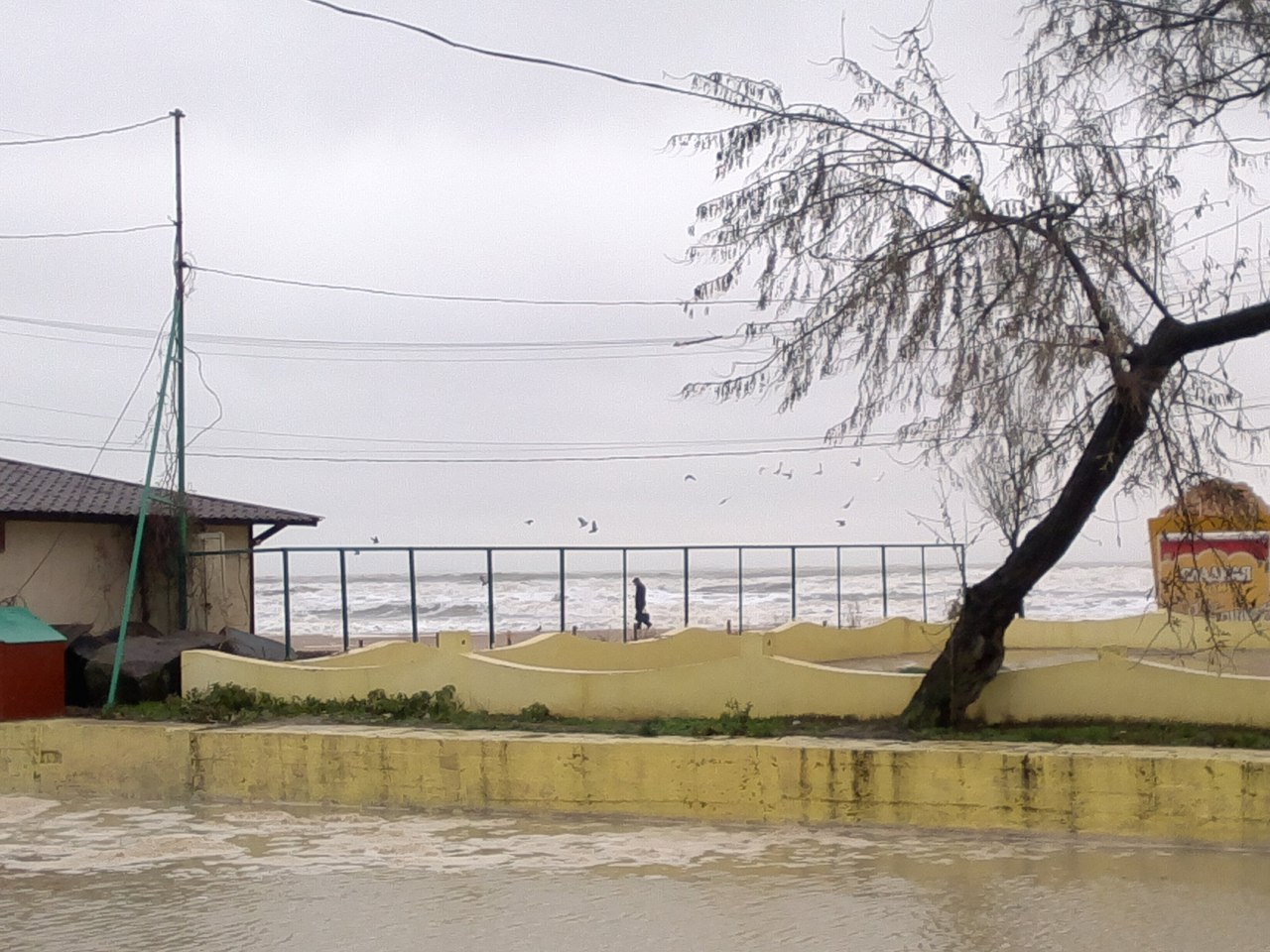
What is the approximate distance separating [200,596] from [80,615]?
2106 mm

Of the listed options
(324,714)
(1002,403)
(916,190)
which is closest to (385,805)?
(324,714)

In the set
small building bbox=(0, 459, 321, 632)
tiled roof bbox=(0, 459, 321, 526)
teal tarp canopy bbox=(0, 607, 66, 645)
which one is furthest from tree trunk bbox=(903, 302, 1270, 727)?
tiled roof bbox=(0, 459, 321, 526)

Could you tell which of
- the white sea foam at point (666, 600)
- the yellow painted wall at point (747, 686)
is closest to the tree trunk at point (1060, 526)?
the yellow painted wall at point (747, 686)

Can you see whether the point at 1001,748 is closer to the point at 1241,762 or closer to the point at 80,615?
the point at 1241,762

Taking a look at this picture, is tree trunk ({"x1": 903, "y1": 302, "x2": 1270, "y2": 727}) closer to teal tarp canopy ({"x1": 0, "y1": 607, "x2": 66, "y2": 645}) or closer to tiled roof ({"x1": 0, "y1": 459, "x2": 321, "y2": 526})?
teal tarp canopy ({"x1": 0, "y1": 607, "x2": 66, "y2": 645})

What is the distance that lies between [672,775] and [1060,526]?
380 cm

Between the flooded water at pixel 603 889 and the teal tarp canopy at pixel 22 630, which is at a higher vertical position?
the teal tarp canopy at pixel 22 630

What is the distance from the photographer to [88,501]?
752 inches

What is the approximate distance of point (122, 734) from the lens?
1284 centimetres

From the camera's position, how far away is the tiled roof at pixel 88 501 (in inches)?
697

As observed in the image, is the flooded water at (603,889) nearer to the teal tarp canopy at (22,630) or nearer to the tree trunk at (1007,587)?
the tree trunk at (1007,587)

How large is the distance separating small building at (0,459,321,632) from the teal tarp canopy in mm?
2180

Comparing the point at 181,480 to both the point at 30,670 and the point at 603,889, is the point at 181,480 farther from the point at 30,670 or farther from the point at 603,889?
the point at 603,889

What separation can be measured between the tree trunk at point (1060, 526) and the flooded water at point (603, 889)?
5.85 ft
